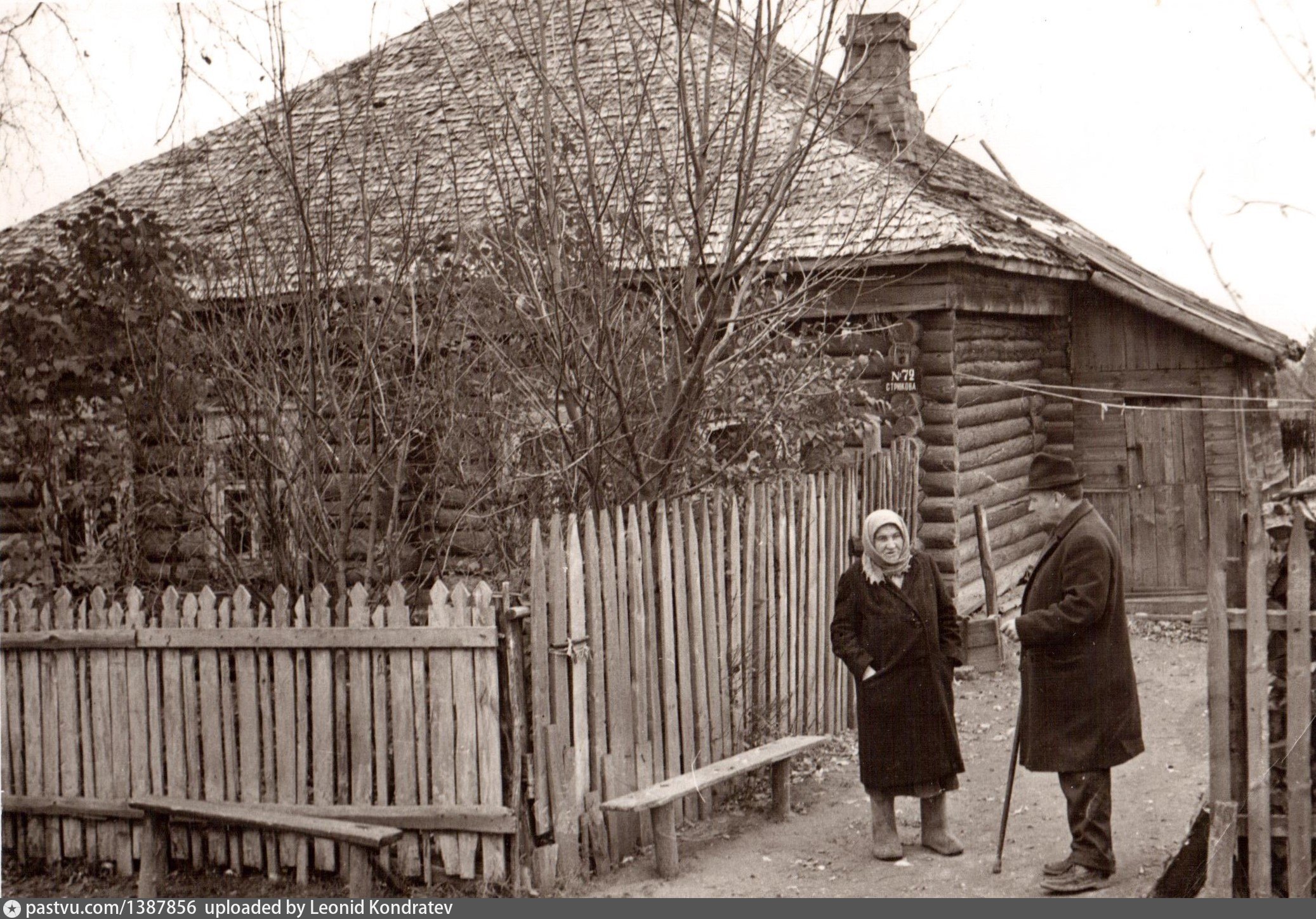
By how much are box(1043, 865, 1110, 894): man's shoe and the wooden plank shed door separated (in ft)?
28.9

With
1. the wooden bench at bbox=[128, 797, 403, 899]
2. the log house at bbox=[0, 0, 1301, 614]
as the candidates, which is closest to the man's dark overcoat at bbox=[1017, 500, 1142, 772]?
the wooden bench at bbox=[128, 797, 403, 899]

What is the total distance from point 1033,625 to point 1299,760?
3.57ft

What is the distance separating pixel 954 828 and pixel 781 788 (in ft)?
2.86

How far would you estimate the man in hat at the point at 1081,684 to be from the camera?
564 cm

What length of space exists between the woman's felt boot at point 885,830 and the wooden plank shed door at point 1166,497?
861cm

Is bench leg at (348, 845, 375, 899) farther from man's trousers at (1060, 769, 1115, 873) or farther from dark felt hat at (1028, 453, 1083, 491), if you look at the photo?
dark felt hat at (1028, 453, 1083, 491)

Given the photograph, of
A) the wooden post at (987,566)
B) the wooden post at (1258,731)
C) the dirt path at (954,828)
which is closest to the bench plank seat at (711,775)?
the dirt path at (954,828)

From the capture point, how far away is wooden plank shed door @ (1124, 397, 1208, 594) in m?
13.9

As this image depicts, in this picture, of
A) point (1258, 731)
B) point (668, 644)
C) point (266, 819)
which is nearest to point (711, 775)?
point (668, 644)

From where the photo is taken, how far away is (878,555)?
242 inches

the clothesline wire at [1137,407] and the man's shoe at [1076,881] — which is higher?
the clothesline wire at [1137,407]

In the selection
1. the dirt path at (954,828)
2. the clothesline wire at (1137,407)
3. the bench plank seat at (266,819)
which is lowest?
the dirt path at (954,828)

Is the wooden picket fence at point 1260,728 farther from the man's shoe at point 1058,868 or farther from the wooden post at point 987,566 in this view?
the wooden post at point 987,566

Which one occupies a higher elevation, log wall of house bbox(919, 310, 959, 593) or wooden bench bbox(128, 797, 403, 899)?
log wall of house bbox(919, 310, 959, 593)
